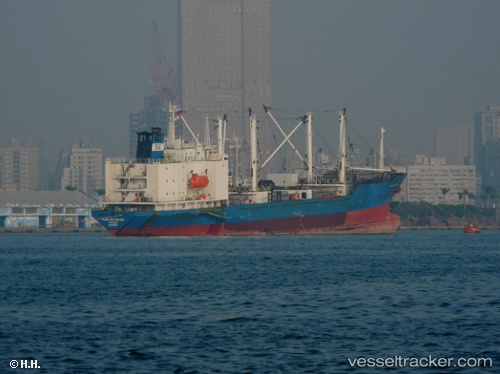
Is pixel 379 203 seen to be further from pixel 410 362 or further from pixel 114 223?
pixel 410 362

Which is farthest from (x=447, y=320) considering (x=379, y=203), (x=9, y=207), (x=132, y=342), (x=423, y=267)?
(x=9, y=207)

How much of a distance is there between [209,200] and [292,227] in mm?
8306

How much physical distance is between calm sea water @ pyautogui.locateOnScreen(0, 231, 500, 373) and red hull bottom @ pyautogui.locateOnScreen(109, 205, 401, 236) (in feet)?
115

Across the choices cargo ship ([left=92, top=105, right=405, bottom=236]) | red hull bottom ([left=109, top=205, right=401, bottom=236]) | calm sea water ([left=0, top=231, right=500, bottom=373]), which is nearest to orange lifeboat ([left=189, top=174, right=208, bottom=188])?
cargo ship ([left=92, top=105, right=405, bottom=236])

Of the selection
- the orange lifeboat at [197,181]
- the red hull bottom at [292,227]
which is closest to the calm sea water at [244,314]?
the red hull bottom at [292,227]

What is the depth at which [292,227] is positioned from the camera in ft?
340

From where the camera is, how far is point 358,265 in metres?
58.8

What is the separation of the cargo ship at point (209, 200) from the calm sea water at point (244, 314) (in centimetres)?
3469

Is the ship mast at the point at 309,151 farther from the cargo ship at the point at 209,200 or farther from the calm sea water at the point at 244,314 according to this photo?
the calm sea water at the point at 244,314

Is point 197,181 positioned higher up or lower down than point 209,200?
higher up

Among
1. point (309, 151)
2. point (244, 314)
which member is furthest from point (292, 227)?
point (244, 314)

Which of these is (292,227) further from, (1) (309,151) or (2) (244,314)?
(2) (244,314)

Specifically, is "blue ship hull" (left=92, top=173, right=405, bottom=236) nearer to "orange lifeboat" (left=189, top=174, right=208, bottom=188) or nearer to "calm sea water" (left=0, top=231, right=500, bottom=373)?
"orange lifeboat" (left=189, top=174, right=208, bottom=188)

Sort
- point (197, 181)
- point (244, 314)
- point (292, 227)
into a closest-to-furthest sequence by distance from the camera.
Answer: point (244, 314) → point (197, 181) → point (292, 227)
